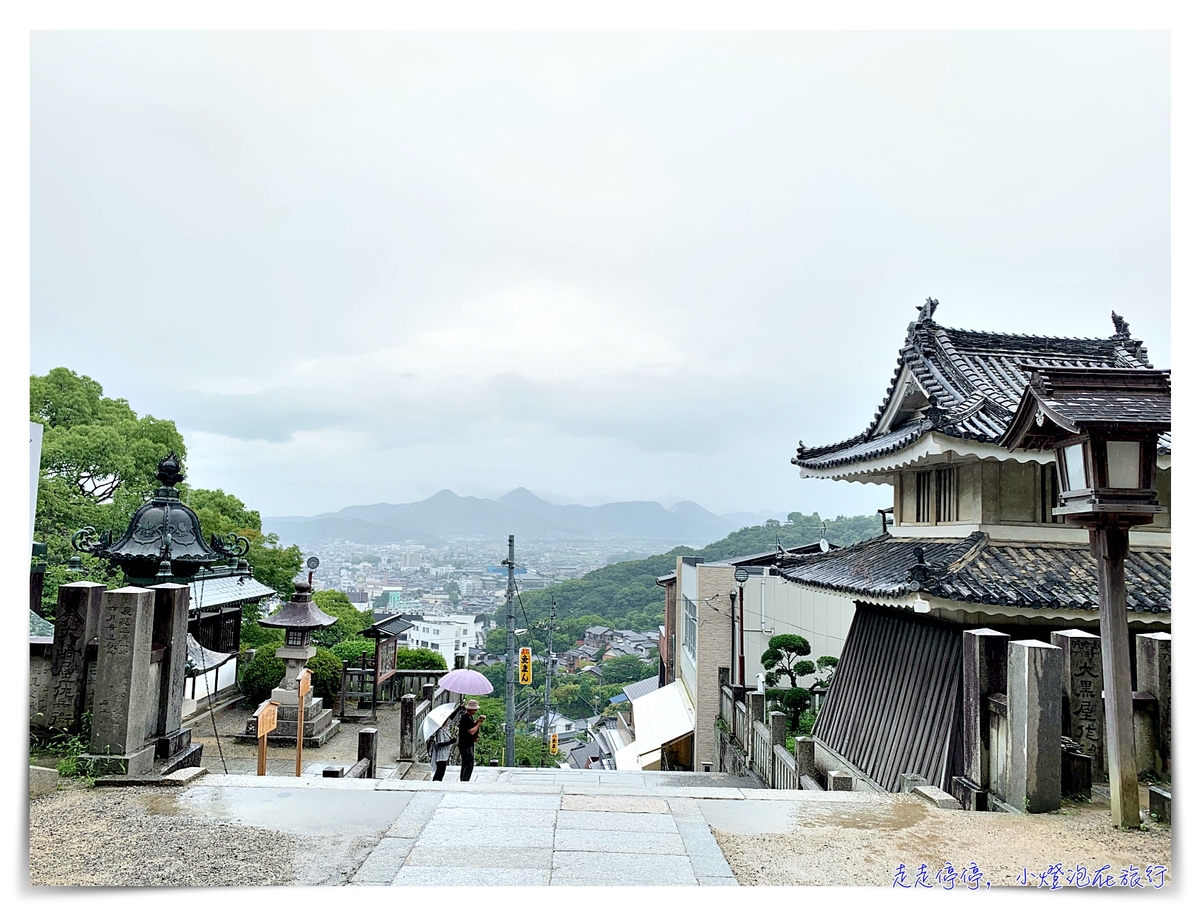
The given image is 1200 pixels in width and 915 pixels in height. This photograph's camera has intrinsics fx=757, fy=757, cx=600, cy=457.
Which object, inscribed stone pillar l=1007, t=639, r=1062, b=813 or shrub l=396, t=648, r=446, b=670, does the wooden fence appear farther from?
shrub l=396, t=648, r=446, b=670

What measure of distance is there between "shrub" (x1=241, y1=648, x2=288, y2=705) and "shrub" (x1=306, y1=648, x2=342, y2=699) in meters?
0.68

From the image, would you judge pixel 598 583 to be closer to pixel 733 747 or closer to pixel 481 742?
pixel 481 742

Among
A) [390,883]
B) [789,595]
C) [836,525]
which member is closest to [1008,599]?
[390,883]

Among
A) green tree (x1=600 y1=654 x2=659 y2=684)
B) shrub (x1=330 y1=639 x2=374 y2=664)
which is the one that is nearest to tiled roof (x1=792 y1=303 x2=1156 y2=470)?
shrub (x1=330 y1=639 x2=374 y2=664)

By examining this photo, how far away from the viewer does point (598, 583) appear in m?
65.2

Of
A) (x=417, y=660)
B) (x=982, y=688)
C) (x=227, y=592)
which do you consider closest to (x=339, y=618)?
(x=417, y=660)

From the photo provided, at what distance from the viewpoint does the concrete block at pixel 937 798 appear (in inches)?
247

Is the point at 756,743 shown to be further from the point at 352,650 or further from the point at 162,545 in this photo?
the point at 352,650

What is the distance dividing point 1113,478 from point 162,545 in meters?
11.3

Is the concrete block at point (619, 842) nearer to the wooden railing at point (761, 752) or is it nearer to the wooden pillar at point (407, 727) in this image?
the wooden railing at point (761, 752)

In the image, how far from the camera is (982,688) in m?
6.32

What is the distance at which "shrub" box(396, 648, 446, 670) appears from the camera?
2031cm

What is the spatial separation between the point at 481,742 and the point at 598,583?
3982cm

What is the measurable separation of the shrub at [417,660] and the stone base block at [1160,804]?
17213 millimetres
